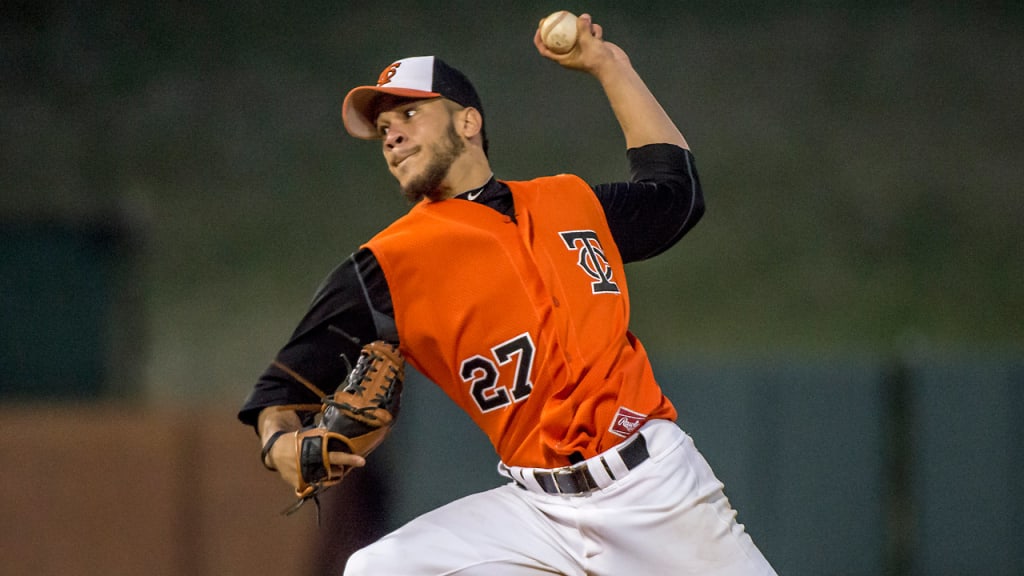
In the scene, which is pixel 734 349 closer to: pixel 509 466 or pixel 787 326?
pixel 787 326

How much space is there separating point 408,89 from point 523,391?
74 centimetres

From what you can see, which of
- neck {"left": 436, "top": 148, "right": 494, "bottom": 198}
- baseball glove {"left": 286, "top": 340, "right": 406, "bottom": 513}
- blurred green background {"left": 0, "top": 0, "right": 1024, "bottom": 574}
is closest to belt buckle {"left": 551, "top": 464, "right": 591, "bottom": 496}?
baseball glove {"left": 286, "top": 340, "right": 406, "bottom": 513}

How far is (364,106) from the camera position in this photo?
2598 millimetres

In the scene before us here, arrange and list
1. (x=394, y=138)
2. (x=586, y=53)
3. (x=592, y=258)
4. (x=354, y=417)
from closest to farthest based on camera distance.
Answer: (x=354, y=417) < (x=592, y=258) < (x=394, y=138) < (x=586, y=53)

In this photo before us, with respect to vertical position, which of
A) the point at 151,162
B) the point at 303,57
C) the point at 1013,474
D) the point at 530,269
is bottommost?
the point at 1013,474

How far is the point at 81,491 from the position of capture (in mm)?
3434

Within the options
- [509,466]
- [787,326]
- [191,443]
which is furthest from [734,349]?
[509,466]

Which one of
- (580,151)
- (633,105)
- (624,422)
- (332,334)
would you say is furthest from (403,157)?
(580,151)

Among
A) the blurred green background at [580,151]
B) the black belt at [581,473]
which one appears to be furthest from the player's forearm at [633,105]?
the blurred green background at [580,151]

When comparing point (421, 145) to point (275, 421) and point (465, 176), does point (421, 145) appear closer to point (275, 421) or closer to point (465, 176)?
point (465, 176)

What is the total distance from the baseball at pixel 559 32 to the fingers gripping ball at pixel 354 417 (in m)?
0.84

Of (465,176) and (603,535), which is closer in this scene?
(603,535)

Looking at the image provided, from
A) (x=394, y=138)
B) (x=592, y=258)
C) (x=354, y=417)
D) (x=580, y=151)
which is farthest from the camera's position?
(x=580, y=151)

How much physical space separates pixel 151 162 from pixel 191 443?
2.91 meters
